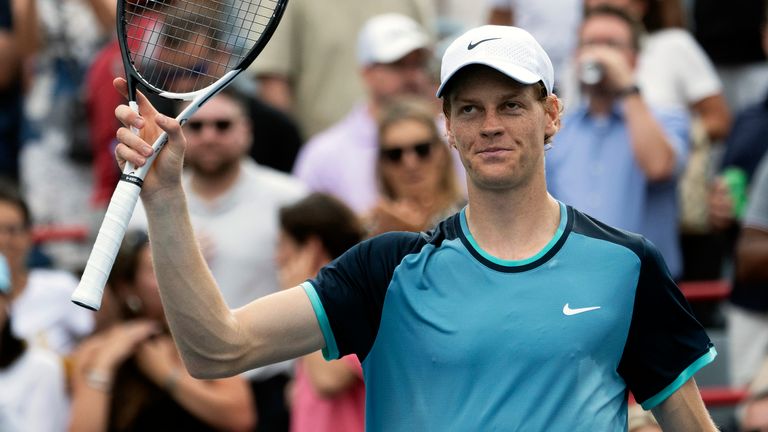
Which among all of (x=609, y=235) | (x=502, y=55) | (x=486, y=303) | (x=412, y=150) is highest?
(x=502, y=55)

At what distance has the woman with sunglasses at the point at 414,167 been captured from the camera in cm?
640

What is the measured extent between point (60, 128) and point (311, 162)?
2538 mm

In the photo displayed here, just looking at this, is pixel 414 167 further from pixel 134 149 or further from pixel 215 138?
pixel 134 149

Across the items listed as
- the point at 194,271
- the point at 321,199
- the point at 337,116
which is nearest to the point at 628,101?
the point at 321,199

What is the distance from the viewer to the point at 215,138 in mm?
7059

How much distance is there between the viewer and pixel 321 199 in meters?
6.32

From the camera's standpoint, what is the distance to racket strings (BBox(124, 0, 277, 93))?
3973 millimetres

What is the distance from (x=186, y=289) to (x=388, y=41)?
449cm

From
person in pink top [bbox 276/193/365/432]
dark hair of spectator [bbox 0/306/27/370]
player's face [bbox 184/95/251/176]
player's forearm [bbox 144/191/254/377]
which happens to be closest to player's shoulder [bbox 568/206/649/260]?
player's forearm [bbox 144/191/254/377]

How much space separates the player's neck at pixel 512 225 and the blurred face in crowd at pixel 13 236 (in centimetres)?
401

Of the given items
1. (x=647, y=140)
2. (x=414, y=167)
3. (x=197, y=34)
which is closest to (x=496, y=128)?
(x=197, y=34)

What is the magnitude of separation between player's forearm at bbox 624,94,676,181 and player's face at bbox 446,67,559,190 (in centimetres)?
329

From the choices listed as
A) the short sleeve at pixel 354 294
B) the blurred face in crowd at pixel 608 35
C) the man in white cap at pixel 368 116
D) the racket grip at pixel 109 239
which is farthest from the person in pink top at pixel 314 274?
the racket grip at pixel 109 239

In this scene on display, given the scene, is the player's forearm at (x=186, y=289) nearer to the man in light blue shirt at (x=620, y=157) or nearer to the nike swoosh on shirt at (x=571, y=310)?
the nike swoosh on shirt at (x=571, y=310)
